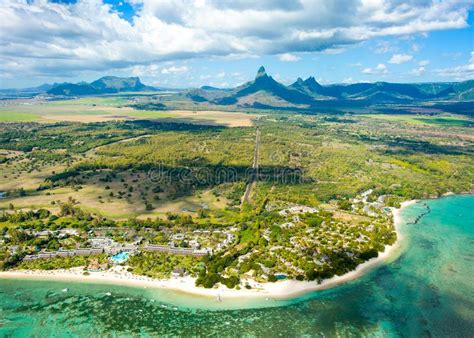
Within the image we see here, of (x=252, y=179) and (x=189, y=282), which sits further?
(x=252, y=179)

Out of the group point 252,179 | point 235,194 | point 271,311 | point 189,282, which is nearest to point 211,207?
point 235,194

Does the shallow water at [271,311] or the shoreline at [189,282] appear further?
the shoreline at [189,282]

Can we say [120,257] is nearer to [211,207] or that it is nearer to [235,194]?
[211,207]

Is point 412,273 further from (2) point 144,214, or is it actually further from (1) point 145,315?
(2) point 144,214

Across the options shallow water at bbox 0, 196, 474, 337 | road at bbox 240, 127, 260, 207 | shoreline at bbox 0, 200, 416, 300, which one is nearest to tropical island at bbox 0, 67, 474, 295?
shoreline at bbox 0, 200, 416, 300

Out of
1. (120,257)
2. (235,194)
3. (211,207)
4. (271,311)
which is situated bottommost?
→ (271,311)

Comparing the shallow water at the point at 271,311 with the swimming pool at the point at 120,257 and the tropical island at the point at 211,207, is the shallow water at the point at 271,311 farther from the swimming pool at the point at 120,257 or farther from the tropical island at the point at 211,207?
the swimming pool at the point at 120,257

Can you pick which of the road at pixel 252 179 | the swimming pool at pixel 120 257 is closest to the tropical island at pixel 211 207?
the swimming pool at pixel 120 257
